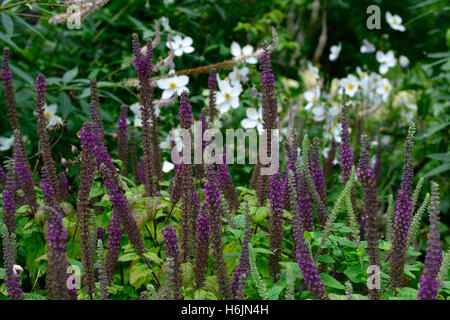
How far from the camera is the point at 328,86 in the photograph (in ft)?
17.5

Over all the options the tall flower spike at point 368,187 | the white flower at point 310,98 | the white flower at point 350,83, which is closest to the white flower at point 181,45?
the white flower at point 310,98

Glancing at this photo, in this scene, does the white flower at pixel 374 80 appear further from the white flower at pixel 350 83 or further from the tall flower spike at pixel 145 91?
the tall flower spike at pixel 145 91

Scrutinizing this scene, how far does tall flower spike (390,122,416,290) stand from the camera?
1.74 m

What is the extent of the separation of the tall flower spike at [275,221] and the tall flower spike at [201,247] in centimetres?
27

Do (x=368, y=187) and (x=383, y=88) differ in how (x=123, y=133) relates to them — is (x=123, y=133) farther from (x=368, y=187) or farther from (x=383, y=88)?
(x=383, y=88)

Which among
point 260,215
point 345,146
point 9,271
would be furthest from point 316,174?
point 9,271

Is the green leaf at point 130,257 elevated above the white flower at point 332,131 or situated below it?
below

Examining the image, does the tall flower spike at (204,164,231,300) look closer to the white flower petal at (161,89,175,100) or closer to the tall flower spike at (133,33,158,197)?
the tall flower spike at (133,33,158,197)

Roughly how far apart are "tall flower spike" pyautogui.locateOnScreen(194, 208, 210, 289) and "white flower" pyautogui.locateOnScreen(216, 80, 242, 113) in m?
1.82

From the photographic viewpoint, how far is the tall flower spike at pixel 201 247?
1797 mm
